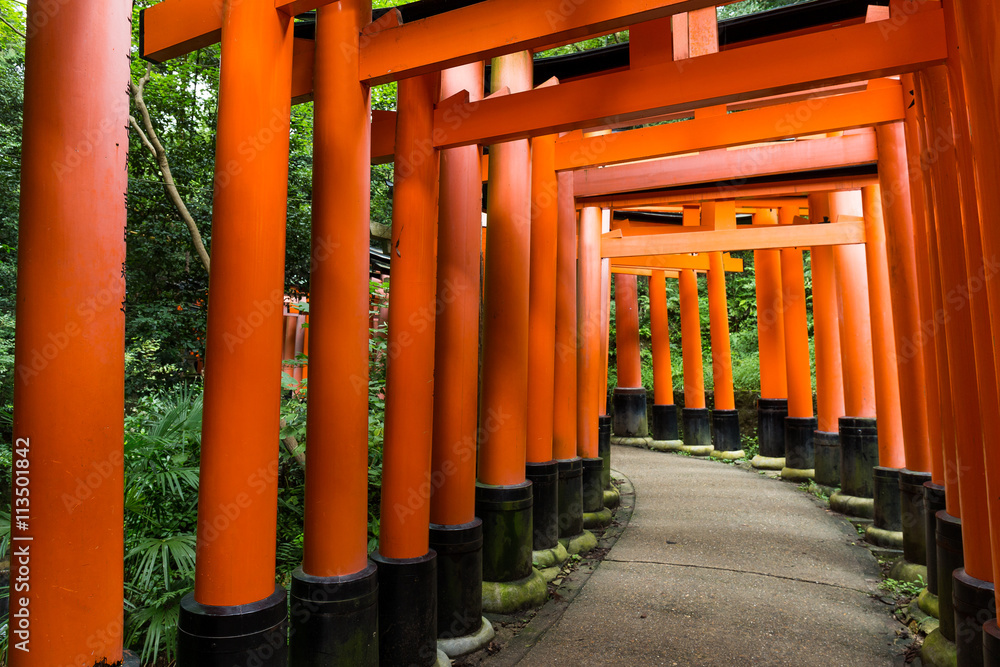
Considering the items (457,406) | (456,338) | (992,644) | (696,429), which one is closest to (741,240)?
(456,338)

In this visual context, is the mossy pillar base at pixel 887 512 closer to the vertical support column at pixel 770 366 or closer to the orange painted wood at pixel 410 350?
the vertical support column at pixel 770 366

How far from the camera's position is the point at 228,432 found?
257cm

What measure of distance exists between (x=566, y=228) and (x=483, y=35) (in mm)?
3629

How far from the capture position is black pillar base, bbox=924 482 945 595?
13.5 feet

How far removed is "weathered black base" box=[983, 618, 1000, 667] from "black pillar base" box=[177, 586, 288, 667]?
262 centimetres

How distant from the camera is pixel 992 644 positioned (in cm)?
230

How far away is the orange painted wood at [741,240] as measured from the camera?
6.92m

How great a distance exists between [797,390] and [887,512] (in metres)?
3.52

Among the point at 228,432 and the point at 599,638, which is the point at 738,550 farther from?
the point at 228,432

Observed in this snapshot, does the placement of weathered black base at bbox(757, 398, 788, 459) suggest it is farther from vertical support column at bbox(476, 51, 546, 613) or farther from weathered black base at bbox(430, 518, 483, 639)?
weathered black base at bbox(430, 518, 483, 639)

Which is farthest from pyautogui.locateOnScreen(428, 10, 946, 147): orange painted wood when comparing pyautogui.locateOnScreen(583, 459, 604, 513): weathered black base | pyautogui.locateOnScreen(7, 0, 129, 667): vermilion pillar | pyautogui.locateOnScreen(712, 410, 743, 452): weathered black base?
pyautogui.locateOnScreen(712, 410, 743, 452): weathered black base

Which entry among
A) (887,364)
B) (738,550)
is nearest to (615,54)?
(887,364)

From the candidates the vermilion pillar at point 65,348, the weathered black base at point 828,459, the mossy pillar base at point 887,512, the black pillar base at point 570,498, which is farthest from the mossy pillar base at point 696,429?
the vermilion pillar at point 65,348

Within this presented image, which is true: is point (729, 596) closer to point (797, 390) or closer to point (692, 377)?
point (797, 390)
